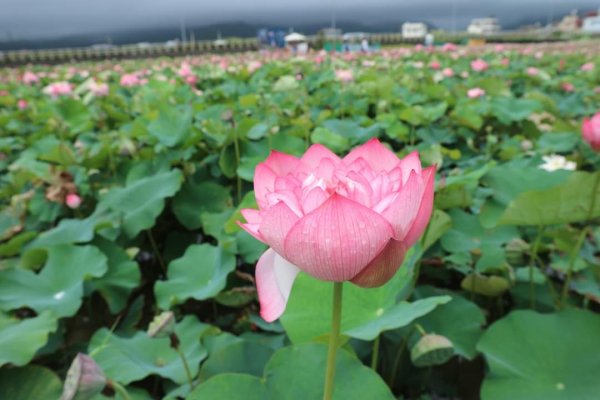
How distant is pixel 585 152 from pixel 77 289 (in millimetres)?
1379

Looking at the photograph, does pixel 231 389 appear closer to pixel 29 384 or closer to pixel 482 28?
pixel 29 384

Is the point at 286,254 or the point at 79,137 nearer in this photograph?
the point at 286,254

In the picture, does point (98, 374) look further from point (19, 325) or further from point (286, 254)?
point (19, 325)

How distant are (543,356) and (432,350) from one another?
17 cm

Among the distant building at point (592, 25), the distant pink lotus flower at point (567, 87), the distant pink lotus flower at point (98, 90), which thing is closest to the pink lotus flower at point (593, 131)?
the distant pink lotus flower at point (567, 87)

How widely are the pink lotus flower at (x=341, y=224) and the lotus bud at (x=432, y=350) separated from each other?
298mm

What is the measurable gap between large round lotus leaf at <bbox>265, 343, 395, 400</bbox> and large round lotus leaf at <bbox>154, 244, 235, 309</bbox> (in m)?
0.33

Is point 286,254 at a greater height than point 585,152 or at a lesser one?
greater

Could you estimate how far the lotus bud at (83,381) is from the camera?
482 millimetres

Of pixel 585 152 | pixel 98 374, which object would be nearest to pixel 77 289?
pixel 98 374

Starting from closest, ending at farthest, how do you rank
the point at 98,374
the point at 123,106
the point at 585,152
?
the point at 98,374 → the point at 585,152 → the point at 123,106

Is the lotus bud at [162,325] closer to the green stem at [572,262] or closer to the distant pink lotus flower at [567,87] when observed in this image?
the green stem at [572,262]

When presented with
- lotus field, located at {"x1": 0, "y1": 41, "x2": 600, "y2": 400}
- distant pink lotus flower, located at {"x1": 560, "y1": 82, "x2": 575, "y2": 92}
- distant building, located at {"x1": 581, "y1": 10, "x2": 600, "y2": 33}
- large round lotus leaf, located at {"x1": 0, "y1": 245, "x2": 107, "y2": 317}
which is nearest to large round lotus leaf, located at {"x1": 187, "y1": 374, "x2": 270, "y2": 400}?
lotus field, located at {"x1": 0, "y1": 41, "x2": 600, "y2": 400}

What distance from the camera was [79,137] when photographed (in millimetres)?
1880
